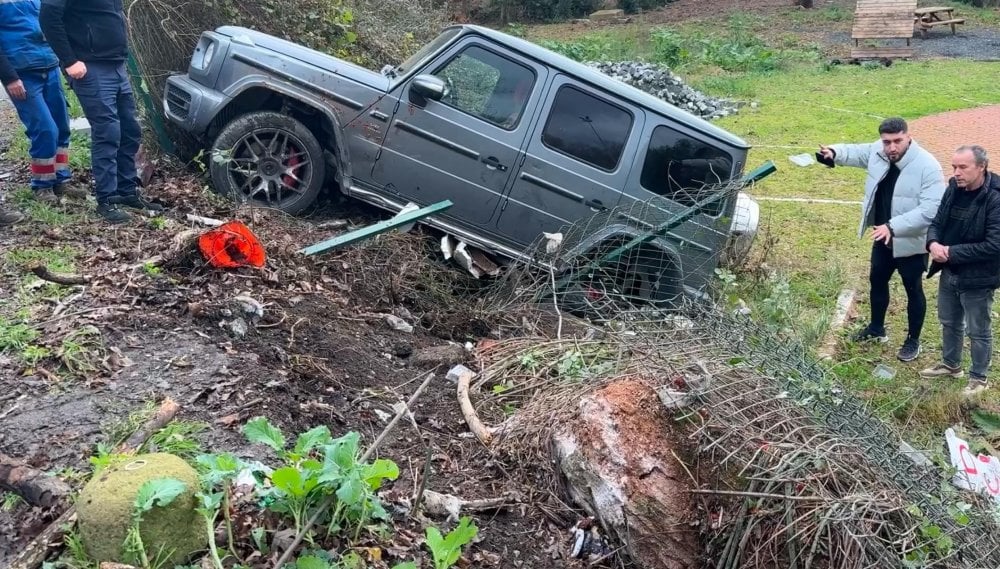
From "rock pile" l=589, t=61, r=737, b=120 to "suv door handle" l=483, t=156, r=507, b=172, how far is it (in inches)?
378

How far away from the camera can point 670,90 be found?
16766 mm

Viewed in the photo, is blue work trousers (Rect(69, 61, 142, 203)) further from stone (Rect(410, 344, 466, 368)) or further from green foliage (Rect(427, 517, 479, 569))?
green foliage (Rect(427, 517, 479, 569))

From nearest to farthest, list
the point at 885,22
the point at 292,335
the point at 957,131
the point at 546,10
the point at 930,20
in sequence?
the point at 292,335
the point at 957,131
the point at 885,22
the point at 930,20
the point at 546,10

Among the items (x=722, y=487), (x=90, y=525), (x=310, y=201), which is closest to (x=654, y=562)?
(x=722, y=487)

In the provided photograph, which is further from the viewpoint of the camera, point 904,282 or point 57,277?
point 904,282

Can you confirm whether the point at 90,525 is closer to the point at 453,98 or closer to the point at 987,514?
the point at 987,514

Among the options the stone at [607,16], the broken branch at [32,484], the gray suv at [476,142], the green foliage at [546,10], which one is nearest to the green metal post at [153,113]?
the gray suv at [476,142]

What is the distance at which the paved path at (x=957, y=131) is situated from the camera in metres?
12.0

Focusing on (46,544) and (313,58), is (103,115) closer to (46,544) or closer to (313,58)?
(313,58)

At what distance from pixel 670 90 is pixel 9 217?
13.3 m

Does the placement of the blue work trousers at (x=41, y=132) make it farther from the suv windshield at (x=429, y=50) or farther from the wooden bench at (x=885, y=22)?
the wooden bench at (x=885, y=22)

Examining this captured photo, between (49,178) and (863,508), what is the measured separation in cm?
606

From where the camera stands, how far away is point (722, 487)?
3.61m

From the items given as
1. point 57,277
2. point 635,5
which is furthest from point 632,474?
point 635,5
